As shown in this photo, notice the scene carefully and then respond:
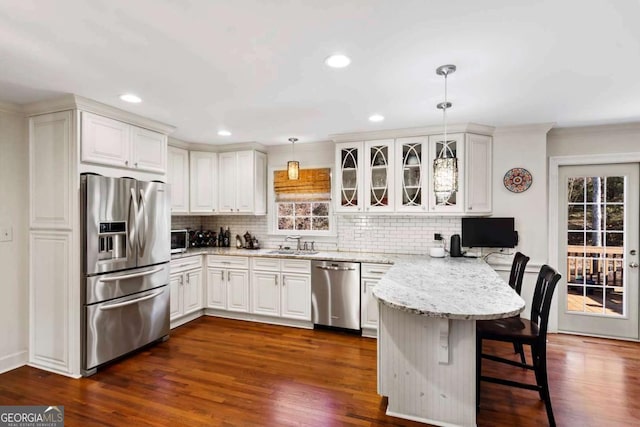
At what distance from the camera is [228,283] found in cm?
438

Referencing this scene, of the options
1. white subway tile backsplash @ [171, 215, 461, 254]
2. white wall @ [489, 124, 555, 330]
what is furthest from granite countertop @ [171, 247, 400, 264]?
white wall @ [489, 124, 555, 330]

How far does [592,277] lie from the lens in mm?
3807

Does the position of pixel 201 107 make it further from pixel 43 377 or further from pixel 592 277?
pixel 592 277

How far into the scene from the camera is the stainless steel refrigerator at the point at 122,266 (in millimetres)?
2834

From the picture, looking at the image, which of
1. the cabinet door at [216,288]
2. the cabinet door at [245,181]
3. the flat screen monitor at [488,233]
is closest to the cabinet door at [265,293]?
the cabinet door at [216,288]

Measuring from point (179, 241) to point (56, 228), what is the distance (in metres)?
1.56

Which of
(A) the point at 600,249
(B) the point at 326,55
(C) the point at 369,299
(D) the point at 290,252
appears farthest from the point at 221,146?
(A) the point at 600,249

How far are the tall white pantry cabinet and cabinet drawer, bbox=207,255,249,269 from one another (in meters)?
1.72

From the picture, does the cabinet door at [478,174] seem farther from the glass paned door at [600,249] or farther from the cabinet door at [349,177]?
the cabinet door at [349,177]

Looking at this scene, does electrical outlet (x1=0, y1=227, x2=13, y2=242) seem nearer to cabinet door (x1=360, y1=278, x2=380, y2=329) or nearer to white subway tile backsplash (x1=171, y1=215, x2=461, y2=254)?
white subway tile backsplash (x1=171, y1=215, x2=461, y2=254)

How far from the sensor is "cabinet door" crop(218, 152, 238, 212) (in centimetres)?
471

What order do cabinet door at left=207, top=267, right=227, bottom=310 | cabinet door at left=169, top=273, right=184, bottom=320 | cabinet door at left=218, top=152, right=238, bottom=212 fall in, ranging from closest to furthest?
1. cabinet door at left=169, top=273, right=184, bottom=320
2. cabinet door at left=207, top=267, right=227, bottom=310
3. cabinet door at left=218, top=152, right=238, bottom=212

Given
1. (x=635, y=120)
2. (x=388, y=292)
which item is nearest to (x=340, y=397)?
(x=388, y=292)

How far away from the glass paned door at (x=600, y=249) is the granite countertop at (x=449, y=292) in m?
1.59
